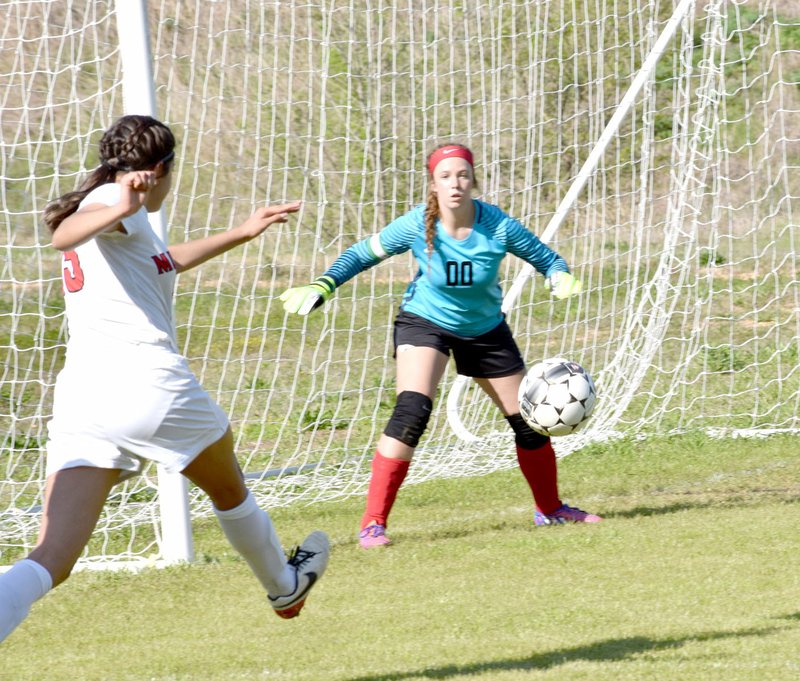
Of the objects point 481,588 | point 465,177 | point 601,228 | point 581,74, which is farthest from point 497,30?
point 481,588

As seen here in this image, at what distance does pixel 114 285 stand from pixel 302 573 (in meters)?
1.20

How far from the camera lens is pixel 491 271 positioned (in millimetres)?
5887

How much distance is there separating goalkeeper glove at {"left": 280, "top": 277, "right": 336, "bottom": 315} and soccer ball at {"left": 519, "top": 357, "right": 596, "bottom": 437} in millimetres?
1008

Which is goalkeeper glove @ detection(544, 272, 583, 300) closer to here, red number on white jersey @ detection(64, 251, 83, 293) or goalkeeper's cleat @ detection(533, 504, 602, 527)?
goalkeeper's cleat @ detection(533, 504, 602, 527)

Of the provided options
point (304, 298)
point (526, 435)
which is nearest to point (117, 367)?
point (304, 298)

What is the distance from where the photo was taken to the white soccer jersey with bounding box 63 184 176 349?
365cm

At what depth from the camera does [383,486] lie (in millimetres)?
6004

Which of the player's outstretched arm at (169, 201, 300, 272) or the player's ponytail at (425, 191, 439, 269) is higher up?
the player's outstretched arm at (169, 201, 300, 272)

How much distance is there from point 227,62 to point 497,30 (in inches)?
73.6

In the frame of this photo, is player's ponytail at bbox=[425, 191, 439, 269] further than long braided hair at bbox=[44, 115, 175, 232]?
Yes

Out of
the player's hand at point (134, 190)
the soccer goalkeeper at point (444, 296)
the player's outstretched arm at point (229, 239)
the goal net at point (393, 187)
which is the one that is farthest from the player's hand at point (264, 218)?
the goal net at point (393, 187)

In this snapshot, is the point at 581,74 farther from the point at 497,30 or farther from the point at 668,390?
the point at 668,390

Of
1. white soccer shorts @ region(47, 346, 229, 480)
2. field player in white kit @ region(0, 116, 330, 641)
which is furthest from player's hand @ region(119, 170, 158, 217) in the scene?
white soccer shorts @ region(47, 346, 229, 480)

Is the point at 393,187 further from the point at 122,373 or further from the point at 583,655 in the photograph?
the point at 122,373
